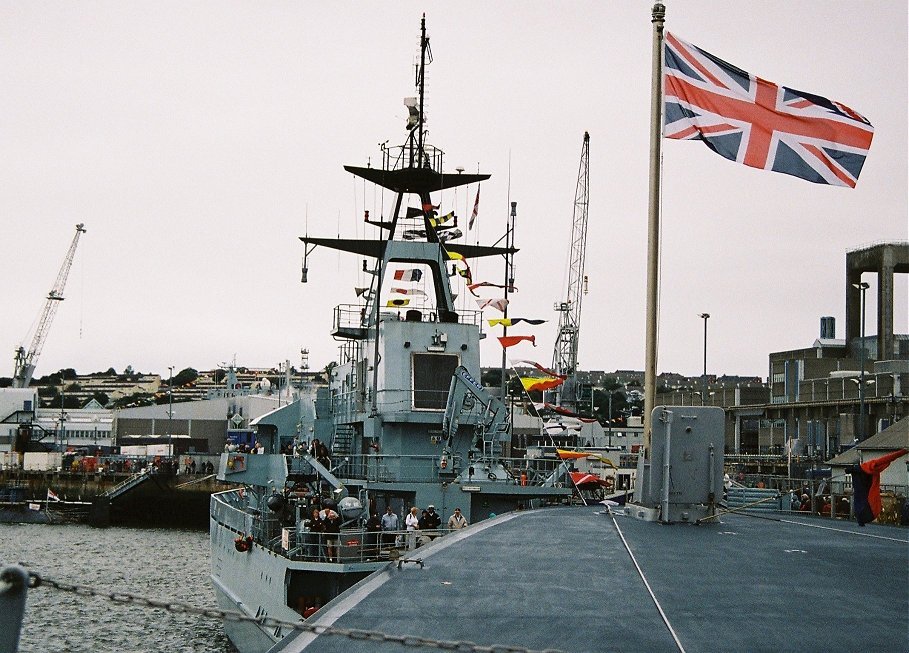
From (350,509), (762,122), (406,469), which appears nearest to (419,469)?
(406,469)

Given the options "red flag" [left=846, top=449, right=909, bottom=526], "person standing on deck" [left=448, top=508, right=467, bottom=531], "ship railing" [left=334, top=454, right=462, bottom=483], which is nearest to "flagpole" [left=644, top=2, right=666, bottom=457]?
"red flag" [left=846, top=449, right=909, bottom=526]

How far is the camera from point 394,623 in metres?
9.77

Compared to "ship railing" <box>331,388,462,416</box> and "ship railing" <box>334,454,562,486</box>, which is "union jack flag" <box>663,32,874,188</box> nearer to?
"ship railing" <box>334,454,562,486</box>

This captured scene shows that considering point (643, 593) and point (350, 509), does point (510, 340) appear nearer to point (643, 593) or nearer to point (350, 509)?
point (350, 509)

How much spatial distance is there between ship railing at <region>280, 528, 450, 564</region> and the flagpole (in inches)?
273

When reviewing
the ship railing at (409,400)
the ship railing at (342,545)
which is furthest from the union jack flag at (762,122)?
the ship railing at (409,400)

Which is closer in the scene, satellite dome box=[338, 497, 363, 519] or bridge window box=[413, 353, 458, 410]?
satellite dome box=[338, 497, 363, 519]

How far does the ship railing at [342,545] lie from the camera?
812 inches

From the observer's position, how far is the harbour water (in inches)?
1153

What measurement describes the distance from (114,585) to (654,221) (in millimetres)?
30940

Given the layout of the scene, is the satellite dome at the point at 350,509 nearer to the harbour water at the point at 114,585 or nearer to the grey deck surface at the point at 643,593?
the grey deck surface at the point at 643,593

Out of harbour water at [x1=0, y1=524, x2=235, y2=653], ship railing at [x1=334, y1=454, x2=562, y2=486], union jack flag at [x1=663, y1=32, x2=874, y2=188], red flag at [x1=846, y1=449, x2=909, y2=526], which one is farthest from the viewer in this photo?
harbour water at [x1=0, y1=524, x2=235, y2=653]

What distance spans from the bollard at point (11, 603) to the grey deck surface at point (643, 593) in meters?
4.10

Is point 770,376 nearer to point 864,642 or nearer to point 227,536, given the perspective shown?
point 227,536
